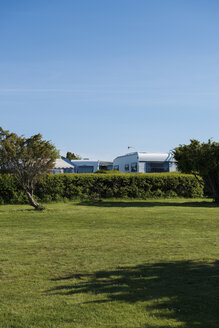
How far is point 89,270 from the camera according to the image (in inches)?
220

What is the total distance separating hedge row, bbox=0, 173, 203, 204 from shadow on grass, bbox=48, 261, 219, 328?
480 inches

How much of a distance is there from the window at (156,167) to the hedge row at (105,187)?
6.62m

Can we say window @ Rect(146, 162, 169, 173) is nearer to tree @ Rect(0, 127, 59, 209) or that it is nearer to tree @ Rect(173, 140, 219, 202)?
tree @ Rect(173, 140, 219, 202)

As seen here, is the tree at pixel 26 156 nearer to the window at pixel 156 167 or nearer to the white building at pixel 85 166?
the window at pixel 156 167

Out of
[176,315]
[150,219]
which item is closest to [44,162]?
[150,219]

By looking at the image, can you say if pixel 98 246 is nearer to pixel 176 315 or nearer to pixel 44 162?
pixel 176 315

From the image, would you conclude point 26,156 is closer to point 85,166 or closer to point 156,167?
point 156,167

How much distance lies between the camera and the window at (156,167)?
1048 inches

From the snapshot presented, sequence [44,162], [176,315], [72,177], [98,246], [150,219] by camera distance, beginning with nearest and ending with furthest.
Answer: [176,315] → [98,246] → [150,219] → [44,162] → [72,177]

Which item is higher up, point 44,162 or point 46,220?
point 44,162

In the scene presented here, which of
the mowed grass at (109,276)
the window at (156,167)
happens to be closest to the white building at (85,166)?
the window at (156,167)

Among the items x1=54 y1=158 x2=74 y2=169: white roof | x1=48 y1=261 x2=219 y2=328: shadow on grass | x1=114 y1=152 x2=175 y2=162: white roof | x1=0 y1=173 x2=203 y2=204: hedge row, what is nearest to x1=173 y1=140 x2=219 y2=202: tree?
x1=0 y1=173 x2=203 y2=204: hedge row

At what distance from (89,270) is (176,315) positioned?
6.64 ft

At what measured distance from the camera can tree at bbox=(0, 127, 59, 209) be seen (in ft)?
44.7
